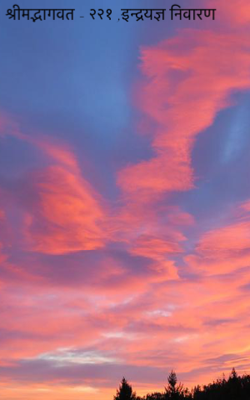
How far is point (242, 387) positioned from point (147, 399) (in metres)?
21.6

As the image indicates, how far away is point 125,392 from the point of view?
6412 cm

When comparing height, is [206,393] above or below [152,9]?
below

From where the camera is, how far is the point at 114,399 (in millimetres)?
64375

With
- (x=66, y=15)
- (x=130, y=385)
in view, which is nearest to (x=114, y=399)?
(x=130, y=385)

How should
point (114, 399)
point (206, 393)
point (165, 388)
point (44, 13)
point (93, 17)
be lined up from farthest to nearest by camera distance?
point (206, 393), point (114, 399), point (165, 388), point (44, 13), point (93, 17)

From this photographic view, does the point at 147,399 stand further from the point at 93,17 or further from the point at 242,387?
the point at 93,17

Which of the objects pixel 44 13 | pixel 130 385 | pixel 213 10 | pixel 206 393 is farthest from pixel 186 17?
Result: pixel 206 393

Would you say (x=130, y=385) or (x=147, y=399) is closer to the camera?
(x=130, y=385)

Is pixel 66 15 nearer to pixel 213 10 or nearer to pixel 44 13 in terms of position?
pixel 44 13

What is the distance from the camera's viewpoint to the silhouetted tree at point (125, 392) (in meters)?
63.9

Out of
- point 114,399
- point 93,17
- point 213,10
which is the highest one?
point 213,10

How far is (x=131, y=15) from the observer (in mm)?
32500

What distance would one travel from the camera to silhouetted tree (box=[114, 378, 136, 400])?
210 feet

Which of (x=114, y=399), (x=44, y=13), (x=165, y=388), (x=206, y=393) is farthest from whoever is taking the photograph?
(x=206, y=393)
